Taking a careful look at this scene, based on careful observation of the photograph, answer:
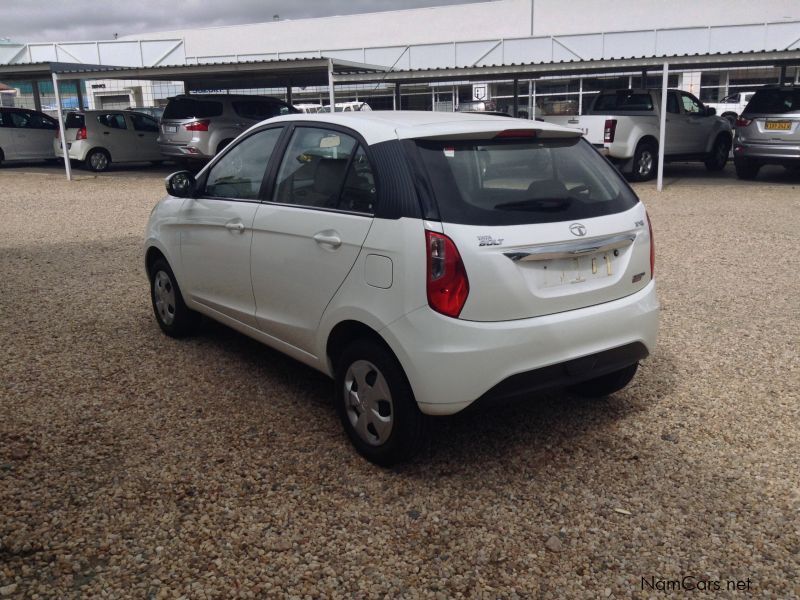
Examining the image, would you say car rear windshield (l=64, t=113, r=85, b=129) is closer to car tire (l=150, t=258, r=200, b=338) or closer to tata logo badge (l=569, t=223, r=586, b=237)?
car tire (l=150, t=258, r=200, b=338)

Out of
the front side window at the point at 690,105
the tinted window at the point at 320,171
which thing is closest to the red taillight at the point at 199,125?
the front side window at the point at 690,105

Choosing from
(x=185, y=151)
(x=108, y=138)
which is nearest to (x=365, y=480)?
(x=185, y=151)

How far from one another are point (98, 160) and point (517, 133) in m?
19.5

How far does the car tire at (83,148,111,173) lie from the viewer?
2072 cm

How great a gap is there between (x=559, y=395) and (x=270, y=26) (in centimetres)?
4906

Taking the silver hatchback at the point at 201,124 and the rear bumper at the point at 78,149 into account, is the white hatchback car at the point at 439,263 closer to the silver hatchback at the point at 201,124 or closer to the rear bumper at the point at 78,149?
the silver hatchback at the point at 201,124

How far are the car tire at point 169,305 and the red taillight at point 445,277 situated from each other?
109 inches

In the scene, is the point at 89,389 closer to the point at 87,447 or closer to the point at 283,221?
the point at 87,447

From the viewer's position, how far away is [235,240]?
461 cm

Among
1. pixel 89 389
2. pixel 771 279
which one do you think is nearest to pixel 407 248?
pixel 89 389

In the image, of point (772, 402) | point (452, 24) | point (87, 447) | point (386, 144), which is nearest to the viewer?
point (386, 144)

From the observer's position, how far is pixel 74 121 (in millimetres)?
20328

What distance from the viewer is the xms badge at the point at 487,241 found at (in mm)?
3297

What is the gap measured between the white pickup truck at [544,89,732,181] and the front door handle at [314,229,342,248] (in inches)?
449
